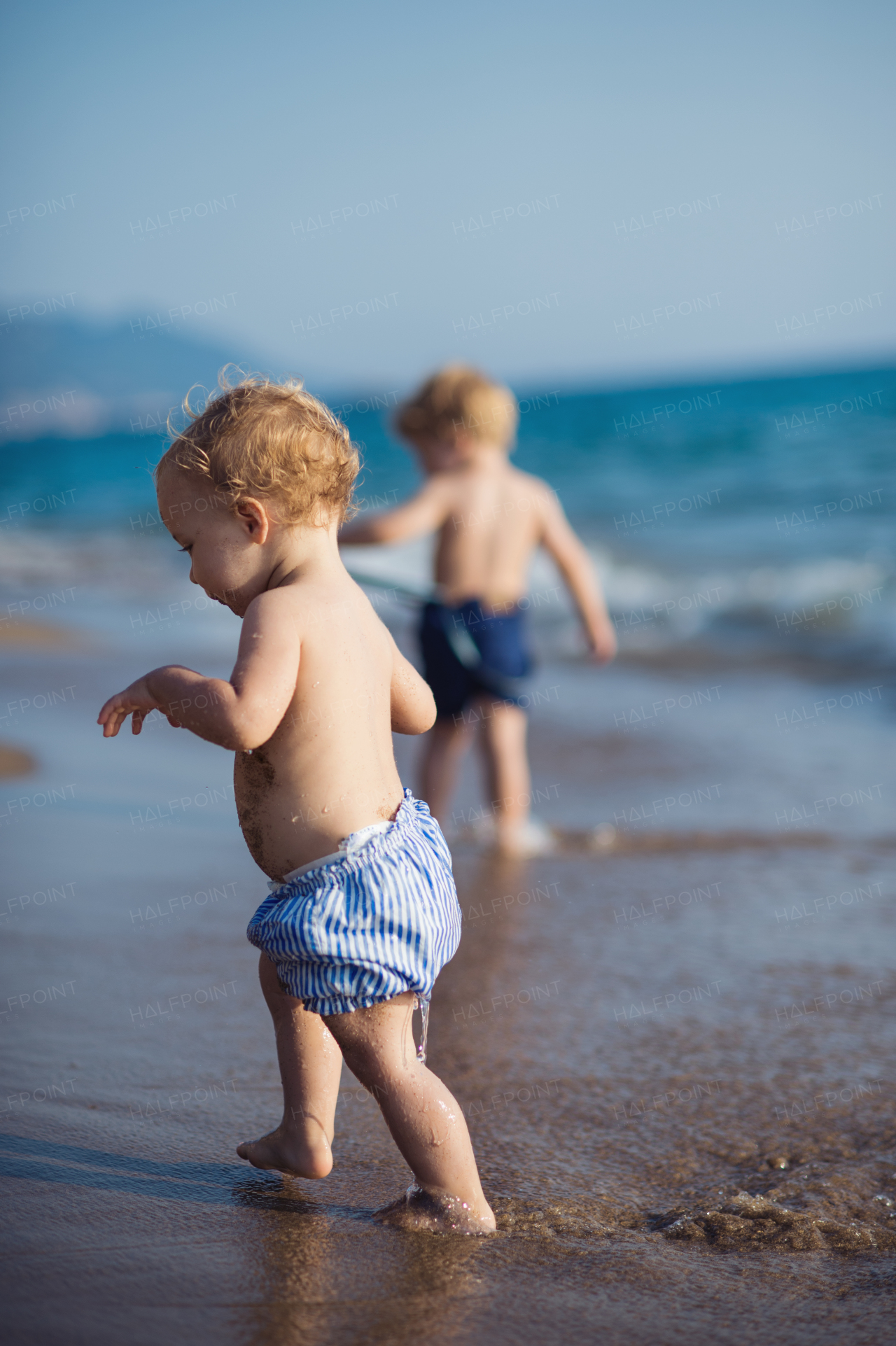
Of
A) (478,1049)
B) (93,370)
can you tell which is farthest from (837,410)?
(93,370)

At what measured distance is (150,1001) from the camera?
8.46 feet

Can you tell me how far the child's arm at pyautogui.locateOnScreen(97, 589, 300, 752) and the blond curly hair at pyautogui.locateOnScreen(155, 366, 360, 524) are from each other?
16 centimetres

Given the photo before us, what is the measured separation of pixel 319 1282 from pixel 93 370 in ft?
416

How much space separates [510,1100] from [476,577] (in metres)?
2.25

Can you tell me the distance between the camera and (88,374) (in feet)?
378

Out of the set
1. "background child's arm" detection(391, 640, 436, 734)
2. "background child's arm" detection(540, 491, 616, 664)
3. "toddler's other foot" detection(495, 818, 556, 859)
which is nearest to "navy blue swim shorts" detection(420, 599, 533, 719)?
"background child's arm" detection(540, 491, 616, 664)

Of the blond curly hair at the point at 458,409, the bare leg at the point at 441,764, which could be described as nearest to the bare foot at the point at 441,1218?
the bare leg at the point at 441,764

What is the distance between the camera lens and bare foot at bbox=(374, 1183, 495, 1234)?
1.74 m

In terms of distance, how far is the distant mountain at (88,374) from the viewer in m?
87.9

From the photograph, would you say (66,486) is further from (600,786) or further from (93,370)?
(93,370)

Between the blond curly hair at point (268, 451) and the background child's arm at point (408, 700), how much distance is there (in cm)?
28

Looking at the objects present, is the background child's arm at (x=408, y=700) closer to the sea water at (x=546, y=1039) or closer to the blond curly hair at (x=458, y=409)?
the sea water at (x=546, y=1039)

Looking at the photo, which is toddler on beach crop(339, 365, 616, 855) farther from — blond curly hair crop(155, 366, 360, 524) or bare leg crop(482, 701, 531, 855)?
blond curly hair crop(155, 366, 360, 524)

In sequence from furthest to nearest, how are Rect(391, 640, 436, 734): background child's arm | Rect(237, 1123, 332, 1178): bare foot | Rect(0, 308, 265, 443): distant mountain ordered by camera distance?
Rect(0, 308, 265, 443): distant mountain < Rect(391, 640, 436, 734): background child's arm < Rect(237, 1123, 332, 1178): bare foot
